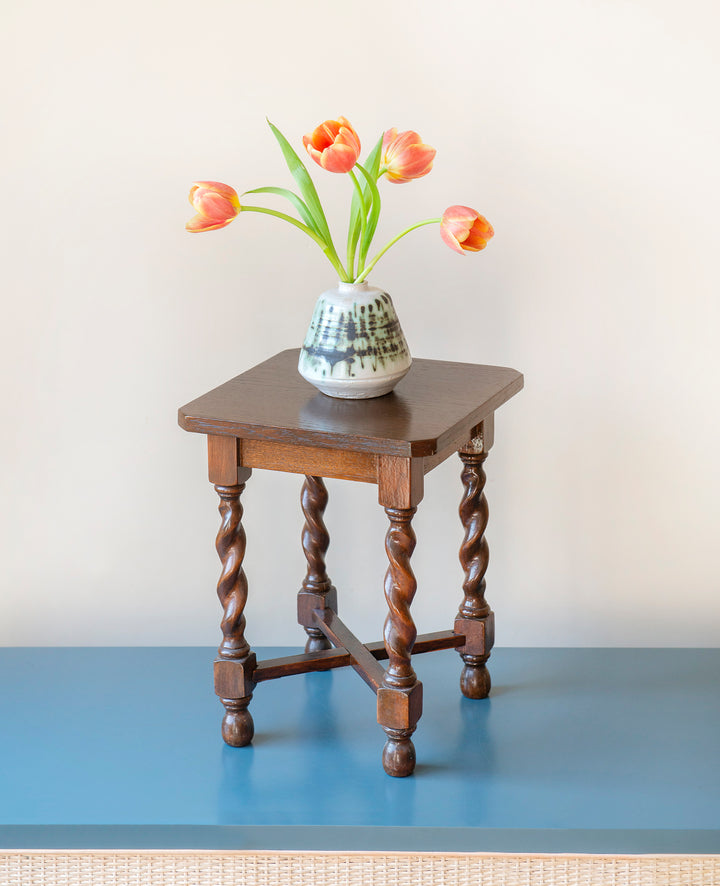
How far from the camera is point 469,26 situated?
1.35 m

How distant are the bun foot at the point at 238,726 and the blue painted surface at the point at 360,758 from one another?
16 millimetres

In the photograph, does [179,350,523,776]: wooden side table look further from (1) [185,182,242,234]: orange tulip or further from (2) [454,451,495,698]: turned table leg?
(1) [185,182,242,234]: orange tulip

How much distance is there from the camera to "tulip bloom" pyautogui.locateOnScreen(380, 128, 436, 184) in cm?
109

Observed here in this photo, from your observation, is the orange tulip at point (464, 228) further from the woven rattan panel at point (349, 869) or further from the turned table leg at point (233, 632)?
the woven rattan panel at point (349, 869)

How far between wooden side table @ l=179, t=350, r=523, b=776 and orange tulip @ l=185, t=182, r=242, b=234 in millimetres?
193

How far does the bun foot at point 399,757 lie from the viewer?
1.14 meters

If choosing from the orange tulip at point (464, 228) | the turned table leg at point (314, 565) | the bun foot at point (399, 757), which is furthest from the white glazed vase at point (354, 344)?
the bun foot at point (399, 757)

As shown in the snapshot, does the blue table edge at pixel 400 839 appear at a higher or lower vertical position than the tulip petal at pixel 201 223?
lower

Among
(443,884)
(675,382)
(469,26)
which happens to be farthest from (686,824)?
(469,26)

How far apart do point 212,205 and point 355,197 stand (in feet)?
0.54

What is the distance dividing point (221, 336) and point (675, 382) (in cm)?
65

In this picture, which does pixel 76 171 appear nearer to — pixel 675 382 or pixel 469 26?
pixel 469 26

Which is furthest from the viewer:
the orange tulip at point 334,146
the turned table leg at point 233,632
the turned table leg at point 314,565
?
the turned table leg at point 314,565

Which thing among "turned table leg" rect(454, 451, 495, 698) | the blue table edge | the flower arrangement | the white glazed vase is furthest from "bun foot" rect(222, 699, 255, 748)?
the flower arrangement
